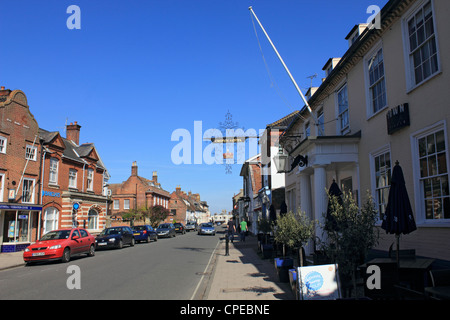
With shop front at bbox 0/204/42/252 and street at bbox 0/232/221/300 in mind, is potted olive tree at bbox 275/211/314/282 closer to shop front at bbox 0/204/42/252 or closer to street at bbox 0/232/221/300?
street at bbox 0/232/221/300

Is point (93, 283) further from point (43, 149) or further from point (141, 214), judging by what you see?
point (141, 214)

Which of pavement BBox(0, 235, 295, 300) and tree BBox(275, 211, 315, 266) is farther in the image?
tree BBox(275, 211, 315, 266)

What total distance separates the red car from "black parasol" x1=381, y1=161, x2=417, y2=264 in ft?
45.7

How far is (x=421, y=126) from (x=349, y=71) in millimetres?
4924

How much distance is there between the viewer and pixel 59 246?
15625mm

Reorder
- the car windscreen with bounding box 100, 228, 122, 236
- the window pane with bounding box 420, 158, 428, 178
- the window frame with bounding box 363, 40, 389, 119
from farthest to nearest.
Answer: the car windscreen with bounding box 100, 228, 122, 236 → the window frame with bounding box 363, 40, 389, 119 → the window pane with bounding box 420, 158, 428, 178

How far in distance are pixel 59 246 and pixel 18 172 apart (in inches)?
406

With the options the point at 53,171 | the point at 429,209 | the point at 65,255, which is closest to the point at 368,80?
the point at 429,209

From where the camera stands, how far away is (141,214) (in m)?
53.3

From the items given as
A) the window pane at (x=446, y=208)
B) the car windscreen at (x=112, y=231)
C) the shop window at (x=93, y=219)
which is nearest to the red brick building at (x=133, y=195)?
the shop window at (x=93, y=219)

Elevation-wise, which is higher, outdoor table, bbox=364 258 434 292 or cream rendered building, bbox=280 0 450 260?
cream rendered building, bbox=280 0 450 260

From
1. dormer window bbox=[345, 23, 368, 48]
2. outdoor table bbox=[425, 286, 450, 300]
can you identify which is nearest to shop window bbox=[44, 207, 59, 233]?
dormer window bbox=[345, 23, 368, 48]

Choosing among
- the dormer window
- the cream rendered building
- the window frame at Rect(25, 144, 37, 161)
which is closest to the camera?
the cream rendered building

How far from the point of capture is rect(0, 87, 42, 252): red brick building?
72.0 feet
